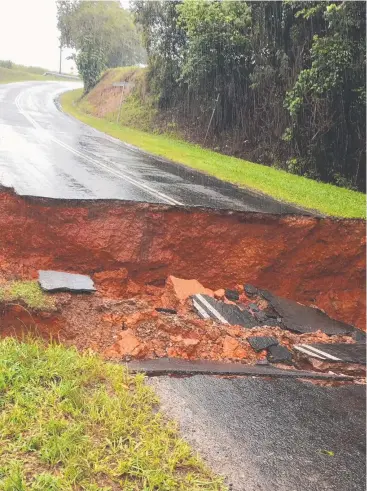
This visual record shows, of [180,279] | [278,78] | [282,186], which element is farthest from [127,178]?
[278,78]

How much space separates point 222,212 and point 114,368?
483 centimetres

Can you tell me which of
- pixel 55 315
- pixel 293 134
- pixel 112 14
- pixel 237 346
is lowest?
pixel 237 346

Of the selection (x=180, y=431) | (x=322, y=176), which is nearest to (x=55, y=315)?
(x=180, y=431)

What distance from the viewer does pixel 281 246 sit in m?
8.22

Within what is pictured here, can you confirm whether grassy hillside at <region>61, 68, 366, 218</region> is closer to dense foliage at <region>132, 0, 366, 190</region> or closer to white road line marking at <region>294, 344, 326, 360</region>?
dense foliage at <region>132, 0, 366, 190</region>

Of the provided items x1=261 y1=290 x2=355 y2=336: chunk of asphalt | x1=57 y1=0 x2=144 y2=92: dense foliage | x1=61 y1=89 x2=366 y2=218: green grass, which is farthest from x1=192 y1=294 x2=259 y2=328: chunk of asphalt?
x1=57 y1=0 x2=144 y2=92: dense foliage

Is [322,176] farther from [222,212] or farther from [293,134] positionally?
[222,212]

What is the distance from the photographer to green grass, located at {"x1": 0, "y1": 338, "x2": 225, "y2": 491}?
2.43 m

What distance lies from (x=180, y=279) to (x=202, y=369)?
3090 millimetres

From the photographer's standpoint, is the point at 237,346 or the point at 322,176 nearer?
the point at 237,346

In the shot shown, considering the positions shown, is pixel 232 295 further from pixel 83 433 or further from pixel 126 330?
pixel 83 433

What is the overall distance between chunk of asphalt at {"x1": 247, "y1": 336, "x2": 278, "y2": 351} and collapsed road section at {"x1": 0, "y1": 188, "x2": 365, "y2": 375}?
0.01m

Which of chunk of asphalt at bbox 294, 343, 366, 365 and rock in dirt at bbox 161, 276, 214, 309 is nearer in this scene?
chunk of asphalt at bbox 294, 343, 366, 365

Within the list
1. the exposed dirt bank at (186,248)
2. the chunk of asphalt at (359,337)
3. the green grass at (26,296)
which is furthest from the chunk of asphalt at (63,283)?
the chunk of asphalt at (359,337)
